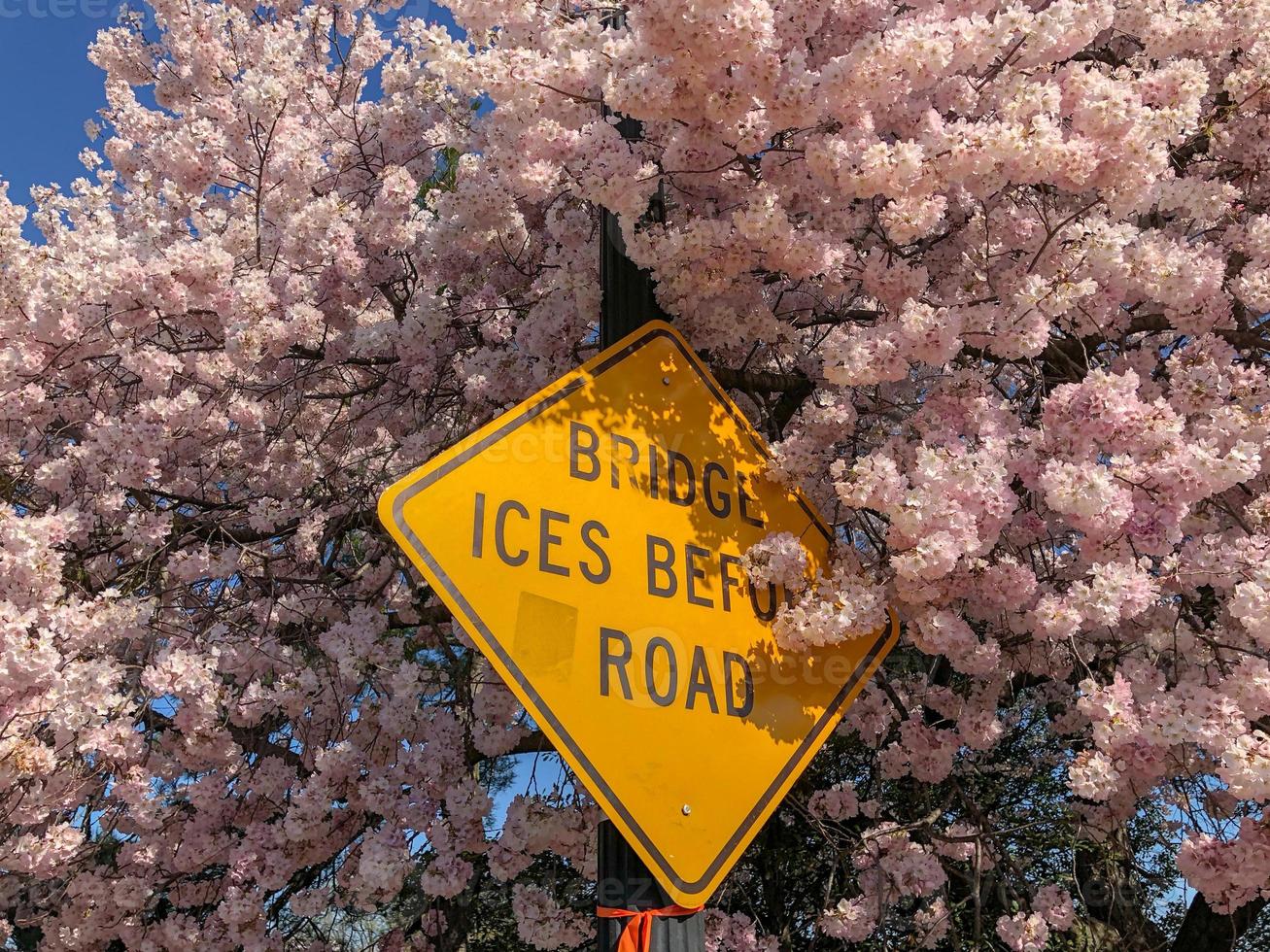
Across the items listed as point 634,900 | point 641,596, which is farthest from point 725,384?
point 634,900

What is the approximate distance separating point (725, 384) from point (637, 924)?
7.58 feet

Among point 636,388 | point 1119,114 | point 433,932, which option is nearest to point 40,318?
point 636,388

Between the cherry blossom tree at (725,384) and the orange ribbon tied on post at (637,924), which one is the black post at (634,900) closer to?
the orange ribbon tied on post at (637,924)

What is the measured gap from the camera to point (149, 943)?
5.17m

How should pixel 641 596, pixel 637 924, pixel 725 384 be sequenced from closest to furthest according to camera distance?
pixel 637 924
pixel 641 596
pixel 725 384

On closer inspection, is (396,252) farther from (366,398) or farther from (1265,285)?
(1265,285)

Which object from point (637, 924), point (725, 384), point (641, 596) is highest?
point (725, 384)

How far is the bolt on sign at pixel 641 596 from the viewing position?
2352mm

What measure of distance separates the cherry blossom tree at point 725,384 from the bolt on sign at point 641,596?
0.67 feet

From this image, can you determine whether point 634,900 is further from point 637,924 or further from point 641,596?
point 641,596

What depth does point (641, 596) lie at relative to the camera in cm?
260

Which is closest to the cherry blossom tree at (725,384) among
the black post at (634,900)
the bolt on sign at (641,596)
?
the bolt on sign at (641,596)

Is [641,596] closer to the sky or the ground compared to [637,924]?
closer to the sky

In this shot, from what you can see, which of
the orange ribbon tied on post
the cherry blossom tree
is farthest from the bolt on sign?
the cherry blossom tree
